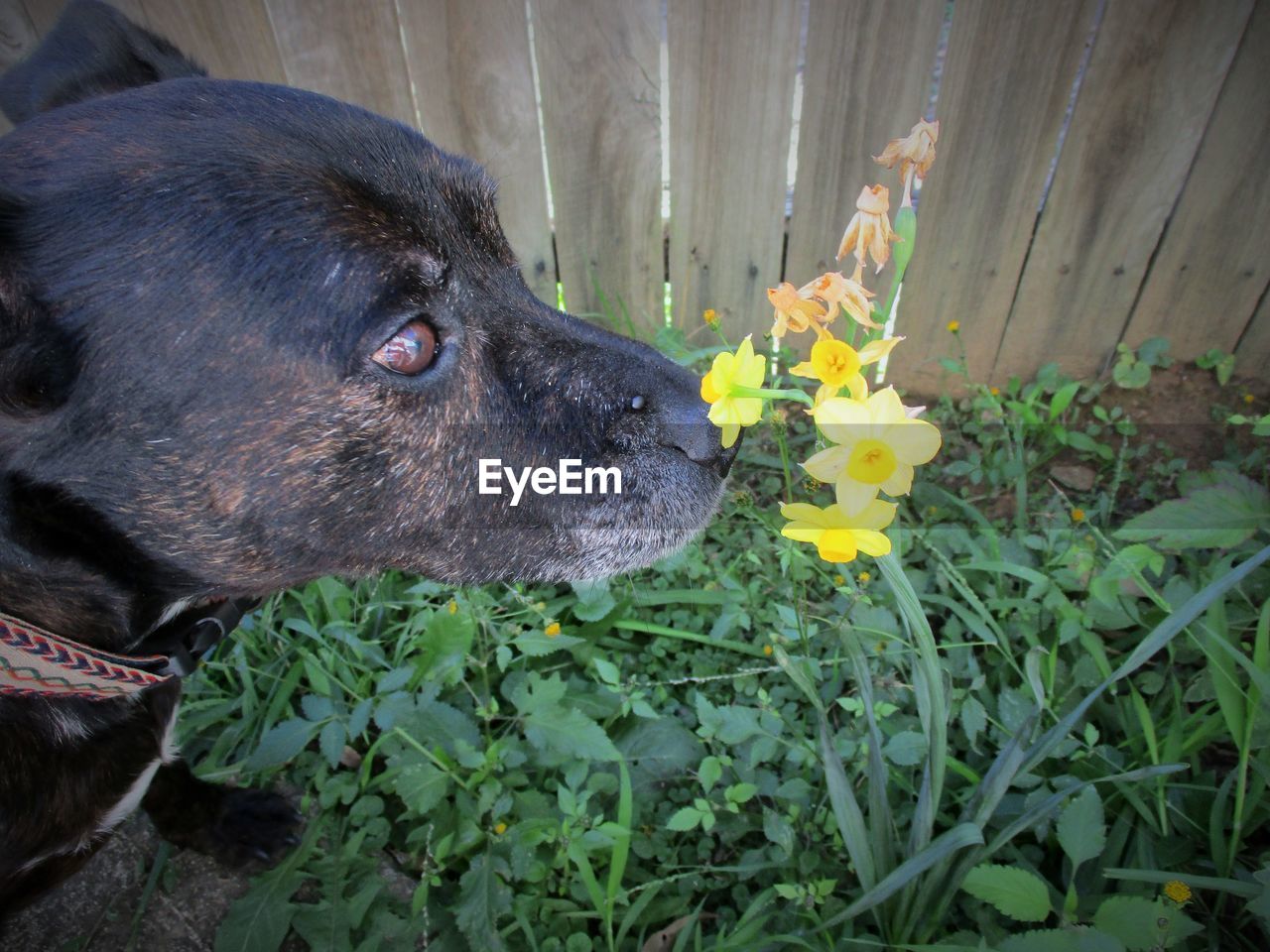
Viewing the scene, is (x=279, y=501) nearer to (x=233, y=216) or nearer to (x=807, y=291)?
(x=233, y=216)

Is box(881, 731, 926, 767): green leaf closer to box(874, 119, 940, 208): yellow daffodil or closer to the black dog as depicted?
the black dog

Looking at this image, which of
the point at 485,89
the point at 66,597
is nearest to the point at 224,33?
the point at 485,89

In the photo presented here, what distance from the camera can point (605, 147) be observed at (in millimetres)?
3086

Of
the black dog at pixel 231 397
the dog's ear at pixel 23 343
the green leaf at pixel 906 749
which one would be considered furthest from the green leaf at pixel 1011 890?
the dog's ear at pixel 23 343

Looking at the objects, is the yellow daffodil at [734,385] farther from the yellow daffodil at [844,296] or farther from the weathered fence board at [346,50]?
the weathered fence board at [346,50]

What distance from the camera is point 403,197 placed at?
1.66 meters

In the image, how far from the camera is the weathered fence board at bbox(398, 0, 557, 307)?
9.14 ft

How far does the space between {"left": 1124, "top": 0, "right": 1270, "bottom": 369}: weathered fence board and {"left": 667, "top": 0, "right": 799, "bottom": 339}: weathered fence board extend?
1.54 m

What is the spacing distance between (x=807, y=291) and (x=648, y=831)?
1.66 meters

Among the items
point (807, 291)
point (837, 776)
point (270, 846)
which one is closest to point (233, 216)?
point (807, 291)

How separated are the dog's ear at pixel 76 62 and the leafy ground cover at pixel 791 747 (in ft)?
5.18

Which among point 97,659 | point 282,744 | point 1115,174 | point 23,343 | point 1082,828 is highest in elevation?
point 1115,174

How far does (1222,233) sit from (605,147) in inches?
97.0

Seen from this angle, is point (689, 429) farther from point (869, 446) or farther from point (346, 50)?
point (346, 50)
